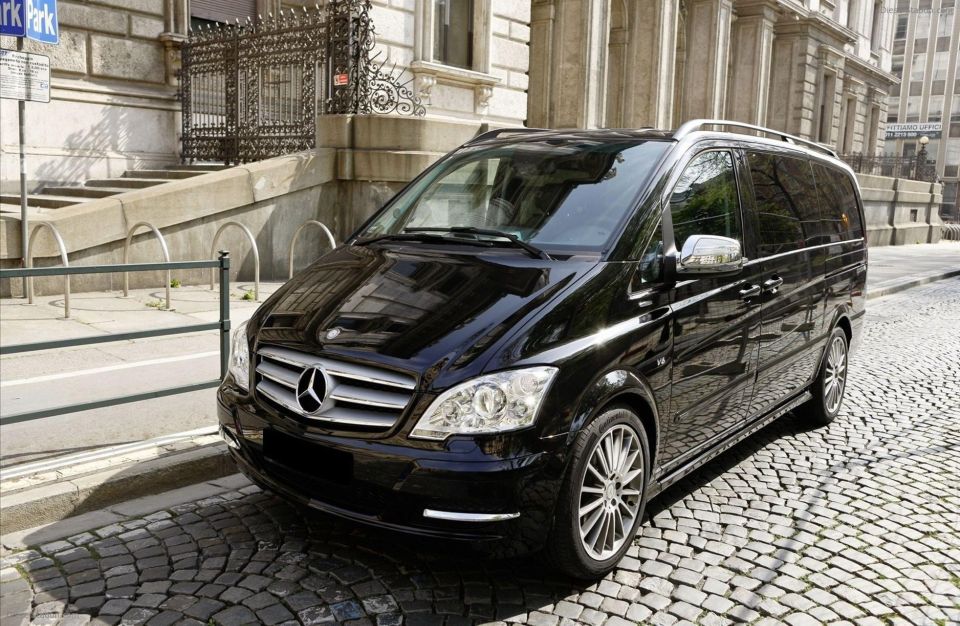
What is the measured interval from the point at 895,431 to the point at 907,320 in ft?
21.5

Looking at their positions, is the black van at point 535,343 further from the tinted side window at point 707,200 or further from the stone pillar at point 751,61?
the stone pillar at point 751,61

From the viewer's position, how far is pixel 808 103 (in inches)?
1302

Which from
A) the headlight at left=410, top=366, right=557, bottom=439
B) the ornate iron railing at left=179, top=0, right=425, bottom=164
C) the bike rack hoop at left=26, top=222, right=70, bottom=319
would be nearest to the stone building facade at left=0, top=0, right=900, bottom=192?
the ornate iron railing at left=179, top=0, right=425, bottom=164

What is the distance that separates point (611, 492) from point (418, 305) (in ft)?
3.67

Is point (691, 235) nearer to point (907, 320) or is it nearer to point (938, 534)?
Result: point (938, 534)

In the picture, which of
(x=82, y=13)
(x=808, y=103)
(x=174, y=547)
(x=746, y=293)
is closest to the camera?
(x=174, y=547)

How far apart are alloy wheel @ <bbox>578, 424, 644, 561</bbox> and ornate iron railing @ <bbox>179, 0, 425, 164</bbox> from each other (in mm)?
9110

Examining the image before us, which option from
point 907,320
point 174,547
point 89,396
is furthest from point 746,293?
point 907,320

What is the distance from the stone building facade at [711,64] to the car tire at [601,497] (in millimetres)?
17013

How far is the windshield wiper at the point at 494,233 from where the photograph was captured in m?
3.88

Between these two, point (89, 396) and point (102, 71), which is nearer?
point (89, 396)

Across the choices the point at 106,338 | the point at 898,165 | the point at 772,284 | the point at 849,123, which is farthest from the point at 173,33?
the point at 849,123

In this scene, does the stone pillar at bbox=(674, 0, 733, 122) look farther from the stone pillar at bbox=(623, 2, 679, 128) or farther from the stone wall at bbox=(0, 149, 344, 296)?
the stone wall at bbox=(0, 149, 344, 296)

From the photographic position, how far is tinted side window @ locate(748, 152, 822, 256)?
4.96m
